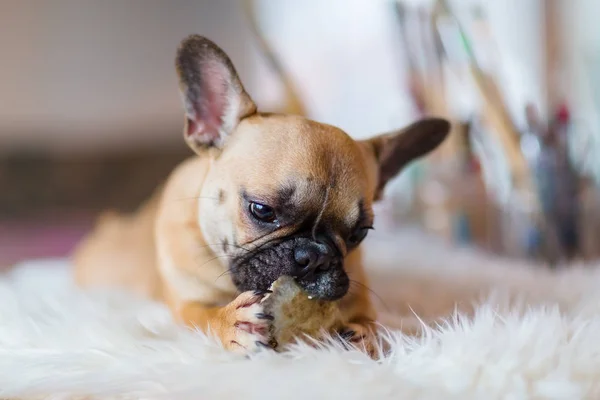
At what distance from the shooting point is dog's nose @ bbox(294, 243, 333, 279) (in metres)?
0.80

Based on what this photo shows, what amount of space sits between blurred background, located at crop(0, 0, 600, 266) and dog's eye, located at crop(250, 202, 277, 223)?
952 millimetres

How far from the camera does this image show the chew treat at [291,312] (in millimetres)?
749

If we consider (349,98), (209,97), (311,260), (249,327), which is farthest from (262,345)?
(349,98)

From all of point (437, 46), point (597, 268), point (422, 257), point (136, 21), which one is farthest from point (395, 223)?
point (136, 21)

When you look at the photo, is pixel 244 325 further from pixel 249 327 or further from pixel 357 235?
pixel 357 235

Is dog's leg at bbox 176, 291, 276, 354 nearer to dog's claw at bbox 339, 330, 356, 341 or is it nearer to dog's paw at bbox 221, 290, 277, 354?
dog's paw at bbox 221, 290, 277, 354

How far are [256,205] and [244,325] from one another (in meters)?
0.18

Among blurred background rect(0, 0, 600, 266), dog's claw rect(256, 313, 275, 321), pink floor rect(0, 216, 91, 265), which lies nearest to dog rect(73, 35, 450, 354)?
→ dog's claw rect(256, 313, 275, 321)

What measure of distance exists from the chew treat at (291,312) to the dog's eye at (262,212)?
0.12m

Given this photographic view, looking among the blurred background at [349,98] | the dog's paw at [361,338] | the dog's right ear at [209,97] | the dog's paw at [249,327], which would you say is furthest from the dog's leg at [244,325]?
the blurred background at [349,98]

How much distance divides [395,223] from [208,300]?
1213 millimetres

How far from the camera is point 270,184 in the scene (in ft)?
2.79

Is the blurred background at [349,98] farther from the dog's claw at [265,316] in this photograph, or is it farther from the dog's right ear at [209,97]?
the dog's claw at [265,316]

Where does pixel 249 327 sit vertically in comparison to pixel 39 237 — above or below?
above
